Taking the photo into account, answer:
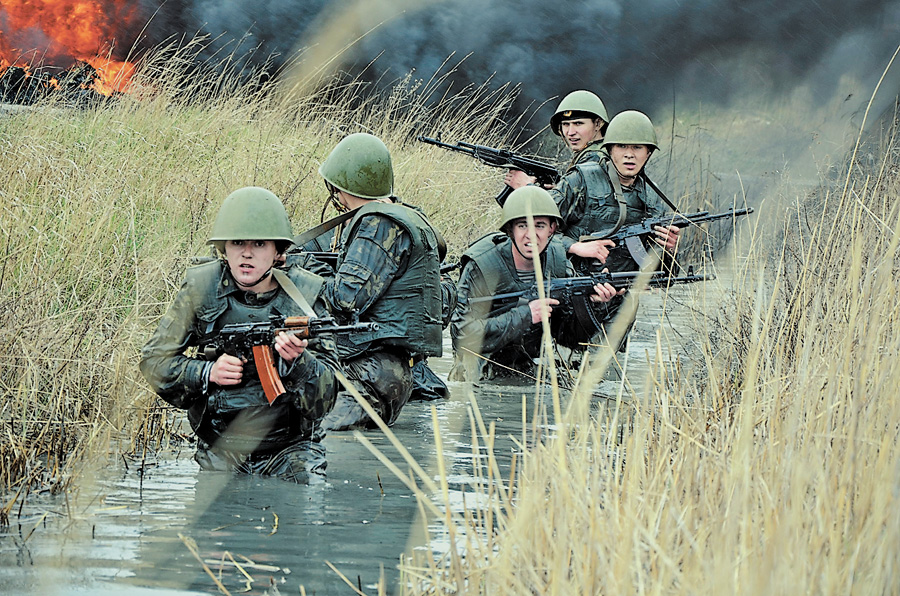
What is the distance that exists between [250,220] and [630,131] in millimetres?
4742

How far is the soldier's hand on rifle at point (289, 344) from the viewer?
16.9 ft

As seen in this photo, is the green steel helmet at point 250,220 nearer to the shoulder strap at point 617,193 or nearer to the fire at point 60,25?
the shoulder strap at point 617,193

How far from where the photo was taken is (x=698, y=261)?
1617 centimetres

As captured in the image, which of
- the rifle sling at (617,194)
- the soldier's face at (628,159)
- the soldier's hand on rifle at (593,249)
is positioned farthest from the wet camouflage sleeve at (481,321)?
the soldier's face at (628,159)

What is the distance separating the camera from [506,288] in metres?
8.56

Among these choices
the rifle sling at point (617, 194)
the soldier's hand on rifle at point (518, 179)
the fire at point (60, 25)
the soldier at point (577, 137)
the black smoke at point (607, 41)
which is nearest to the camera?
the rifle sling at point (617, 194)

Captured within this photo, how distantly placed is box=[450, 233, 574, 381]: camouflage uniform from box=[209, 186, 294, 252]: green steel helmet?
10.3 ft

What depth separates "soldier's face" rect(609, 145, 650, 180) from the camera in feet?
31.1

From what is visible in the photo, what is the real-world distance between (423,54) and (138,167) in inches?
362

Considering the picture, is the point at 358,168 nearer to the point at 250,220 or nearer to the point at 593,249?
the point at 250,220

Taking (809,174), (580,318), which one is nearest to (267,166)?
(580,318)

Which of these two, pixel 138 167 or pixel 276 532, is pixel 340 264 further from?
pixel 138 167

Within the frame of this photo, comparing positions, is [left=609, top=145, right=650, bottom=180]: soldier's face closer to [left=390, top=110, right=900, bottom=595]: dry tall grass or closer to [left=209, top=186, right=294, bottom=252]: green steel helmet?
[left=209, top=186, right=294, bottom=252]: green steel helmet

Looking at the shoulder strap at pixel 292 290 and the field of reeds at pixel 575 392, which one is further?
the shoulder strap at pixel 292 290
